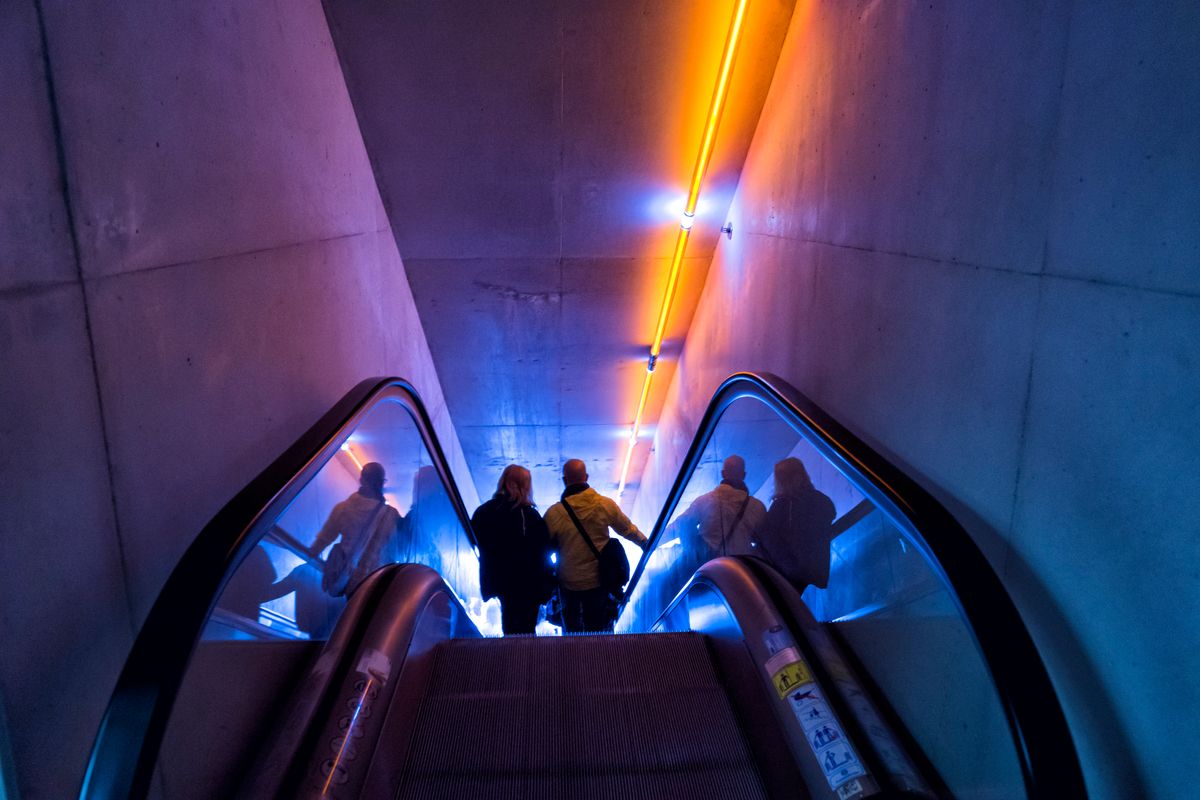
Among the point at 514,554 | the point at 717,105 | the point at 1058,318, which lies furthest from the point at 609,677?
the point at 717,105

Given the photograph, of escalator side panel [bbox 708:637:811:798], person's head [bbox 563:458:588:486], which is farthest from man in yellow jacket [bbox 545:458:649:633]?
escalator side panel [bbox 708:637:811:798]

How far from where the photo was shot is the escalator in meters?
1.69

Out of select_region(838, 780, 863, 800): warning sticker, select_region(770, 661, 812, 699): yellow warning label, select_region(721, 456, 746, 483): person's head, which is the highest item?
select_region(721, 456, 746, 483): person's head

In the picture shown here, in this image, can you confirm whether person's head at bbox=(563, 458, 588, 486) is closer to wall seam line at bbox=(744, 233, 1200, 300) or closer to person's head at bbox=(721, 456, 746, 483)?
person's head at bbox=(721, 456, 746, 483)

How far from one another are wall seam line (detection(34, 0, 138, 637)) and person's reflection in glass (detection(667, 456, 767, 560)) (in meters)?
2.78

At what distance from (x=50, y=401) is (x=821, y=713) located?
2.19 meters

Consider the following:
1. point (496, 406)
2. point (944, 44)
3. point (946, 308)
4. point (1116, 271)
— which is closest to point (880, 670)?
point (946, 308)

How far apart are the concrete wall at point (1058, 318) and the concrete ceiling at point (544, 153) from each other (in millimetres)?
1878

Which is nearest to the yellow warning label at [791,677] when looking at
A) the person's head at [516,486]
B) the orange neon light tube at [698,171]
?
the person's head at [516,486]

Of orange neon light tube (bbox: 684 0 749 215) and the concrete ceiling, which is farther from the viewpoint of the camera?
the concrete ceiling

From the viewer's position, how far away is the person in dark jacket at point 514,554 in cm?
542

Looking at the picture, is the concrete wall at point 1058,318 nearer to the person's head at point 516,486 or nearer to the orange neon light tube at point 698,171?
the orange neon light tube at point 698,171

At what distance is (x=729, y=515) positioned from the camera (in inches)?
175

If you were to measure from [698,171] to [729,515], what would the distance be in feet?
8.06
